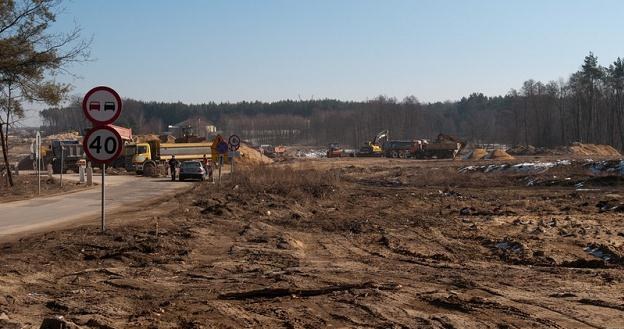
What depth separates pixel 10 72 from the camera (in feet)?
92.8

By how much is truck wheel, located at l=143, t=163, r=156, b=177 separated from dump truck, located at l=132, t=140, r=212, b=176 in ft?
1.88

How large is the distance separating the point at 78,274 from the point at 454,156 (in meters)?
83.3

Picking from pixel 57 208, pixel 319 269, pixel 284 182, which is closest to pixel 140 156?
pixel 284 182

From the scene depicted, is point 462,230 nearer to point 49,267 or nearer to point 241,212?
point 241,212

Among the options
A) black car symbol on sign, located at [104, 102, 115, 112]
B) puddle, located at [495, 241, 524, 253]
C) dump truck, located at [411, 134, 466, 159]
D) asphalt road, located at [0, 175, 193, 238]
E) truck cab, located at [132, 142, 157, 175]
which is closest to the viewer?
black car symbol on sign, located at [104, 102, 115, 112]

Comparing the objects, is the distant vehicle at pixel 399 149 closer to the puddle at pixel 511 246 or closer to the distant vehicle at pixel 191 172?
the distant vehicle at pixel 191 172

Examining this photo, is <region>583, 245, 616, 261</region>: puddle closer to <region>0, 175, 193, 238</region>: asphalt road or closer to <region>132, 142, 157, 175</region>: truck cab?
<region>0, 175, 193, 238</region>: asphalt road

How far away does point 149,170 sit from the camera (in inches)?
2228

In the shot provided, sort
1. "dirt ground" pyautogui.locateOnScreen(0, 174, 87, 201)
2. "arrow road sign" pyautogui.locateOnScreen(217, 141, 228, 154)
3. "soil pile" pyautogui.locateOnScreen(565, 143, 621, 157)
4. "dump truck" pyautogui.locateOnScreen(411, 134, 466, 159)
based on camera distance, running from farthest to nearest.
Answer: "dump truck" pyautogui.locateOnScreen(411, 134, 466, 159)
"soil pile" pyautogui.locateOnScreen(565, 143, 621, 157)
"arrow road sign" pyautogui.locateOnScreen(217, 141, 228, 154)
"dirt ground" pyautogui.locateOnScreen(0, 174, 87, 201)

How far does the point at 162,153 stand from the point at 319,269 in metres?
54.6

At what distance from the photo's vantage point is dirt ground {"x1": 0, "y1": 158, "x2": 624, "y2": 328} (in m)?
7.70

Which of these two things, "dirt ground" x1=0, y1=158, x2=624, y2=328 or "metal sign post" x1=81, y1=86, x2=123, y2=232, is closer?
"dirt ground" x1=0, y1=158, x2=624, y2=328

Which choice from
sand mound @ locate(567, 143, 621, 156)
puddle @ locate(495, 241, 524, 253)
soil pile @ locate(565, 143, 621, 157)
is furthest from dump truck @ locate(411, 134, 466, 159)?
puddle @ locate(495, 241, 524, 253)

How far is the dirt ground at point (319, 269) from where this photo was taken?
770cm
